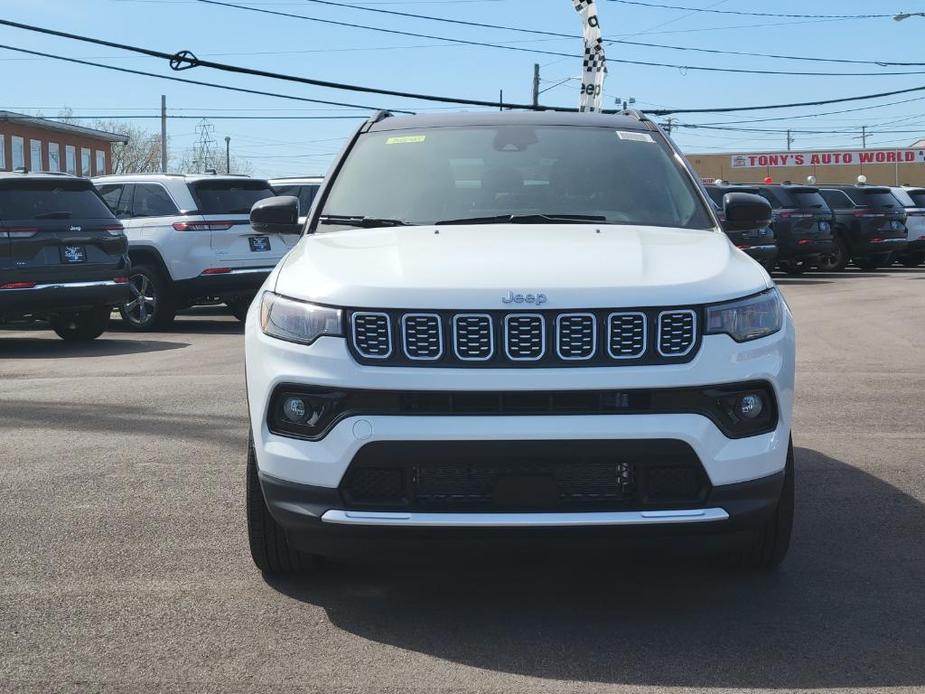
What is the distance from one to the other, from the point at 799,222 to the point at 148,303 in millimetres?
14117

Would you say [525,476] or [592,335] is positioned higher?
[592,335]

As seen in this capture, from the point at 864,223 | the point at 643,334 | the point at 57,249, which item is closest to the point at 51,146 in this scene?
the point at 864,223

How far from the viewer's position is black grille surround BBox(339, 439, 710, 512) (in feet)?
12.9

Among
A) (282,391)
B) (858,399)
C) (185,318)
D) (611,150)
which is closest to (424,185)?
(611,150)

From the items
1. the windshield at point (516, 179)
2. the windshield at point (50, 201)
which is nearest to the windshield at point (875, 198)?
the windshield at point (50, 201)

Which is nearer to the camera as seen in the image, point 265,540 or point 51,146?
point 265,540

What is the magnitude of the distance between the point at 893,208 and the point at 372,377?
2520 centimetres

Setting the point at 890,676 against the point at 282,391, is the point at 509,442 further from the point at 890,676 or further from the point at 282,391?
the point at 890,676

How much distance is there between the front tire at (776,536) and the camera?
460 cm

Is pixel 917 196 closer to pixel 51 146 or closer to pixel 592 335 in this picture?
pixel 592 335

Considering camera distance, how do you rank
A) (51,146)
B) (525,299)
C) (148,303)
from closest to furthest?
(525,299), (148,303), (51,146)

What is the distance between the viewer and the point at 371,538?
408cm

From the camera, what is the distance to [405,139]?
229 inches

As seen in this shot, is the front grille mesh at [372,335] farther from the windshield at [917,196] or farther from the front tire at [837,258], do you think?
the windshield at [917,196]
